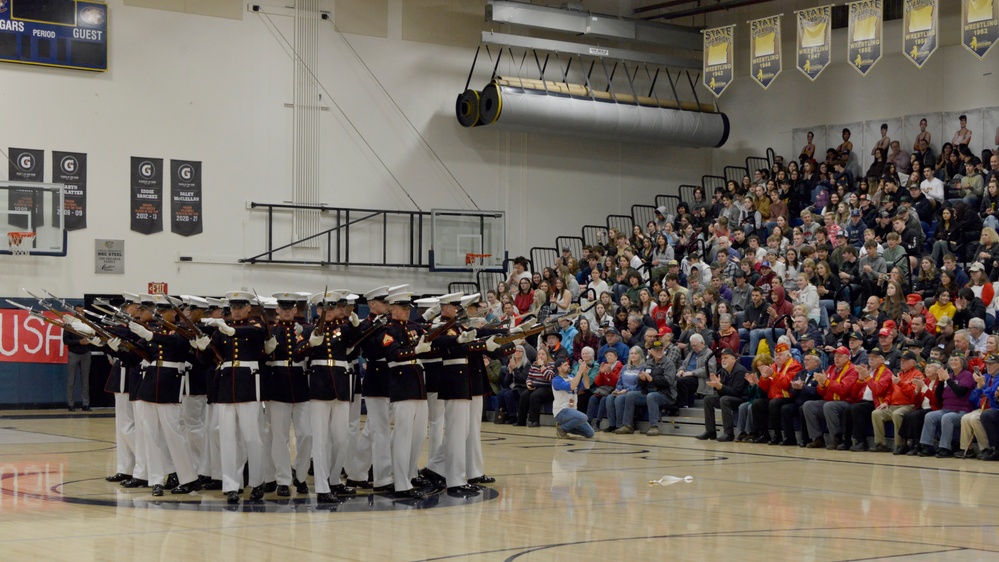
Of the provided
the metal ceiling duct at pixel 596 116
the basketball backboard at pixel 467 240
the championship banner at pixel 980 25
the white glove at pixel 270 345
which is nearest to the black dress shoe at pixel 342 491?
the white glove at pixel 270 345

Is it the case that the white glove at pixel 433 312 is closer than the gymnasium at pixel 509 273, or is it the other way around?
the gymnasium at pixel 509 273

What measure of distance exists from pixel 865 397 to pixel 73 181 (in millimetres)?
14896

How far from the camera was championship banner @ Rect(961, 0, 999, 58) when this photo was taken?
18.4 metres

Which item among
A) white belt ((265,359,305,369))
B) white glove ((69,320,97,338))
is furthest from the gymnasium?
white glove ((69,320,97,338))

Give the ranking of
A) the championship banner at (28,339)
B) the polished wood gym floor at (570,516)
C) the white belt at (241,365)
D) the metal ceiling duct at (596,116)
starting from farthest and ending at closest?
the metal ceiling duct at (596,116)
the championship banner at (28,339)
the white belt at (241,365)
the polished wood gym floor at (570,516)

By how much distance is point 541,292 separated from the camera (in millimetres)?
22203

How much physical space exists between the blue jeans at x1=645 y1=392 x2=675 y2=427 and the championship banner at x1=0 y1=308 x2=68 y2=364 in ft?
36.8

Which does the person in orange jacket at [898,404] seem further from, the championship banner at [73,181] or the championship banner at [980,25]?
the championship banner at [73,181]

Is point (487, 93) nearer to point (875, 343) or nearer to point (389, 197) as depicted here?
Result: point (389, 197)

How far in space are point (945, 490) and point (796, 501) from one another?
178 centimetres

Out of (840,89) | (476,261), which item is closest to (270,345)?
(476,261)

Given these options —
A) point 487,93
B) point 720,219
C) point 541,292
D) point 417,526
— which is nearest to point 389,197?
point 487,93

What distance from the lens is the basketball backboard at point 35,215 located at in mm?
21078

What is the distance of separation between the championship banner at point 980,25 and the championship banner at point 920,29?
567 mm
